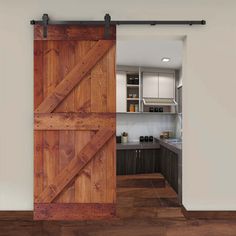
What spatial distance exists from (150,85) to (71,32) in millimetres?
3134

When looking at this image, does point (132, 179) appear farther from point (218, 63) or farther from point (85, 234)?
point (218, 63)

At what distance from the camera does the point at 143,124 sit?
5559mm

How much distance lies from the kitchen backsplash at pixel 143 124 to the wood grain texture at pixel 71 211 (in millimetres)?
3060

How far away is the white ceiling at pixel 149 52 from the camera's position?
12.3ft

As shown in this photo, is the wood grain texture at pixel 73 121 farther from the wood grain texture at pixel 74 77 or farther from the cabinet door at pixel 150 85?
the cabinet door at pixel 150 85

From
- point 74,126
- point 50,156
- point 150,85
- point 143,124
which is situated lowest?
point 50,156

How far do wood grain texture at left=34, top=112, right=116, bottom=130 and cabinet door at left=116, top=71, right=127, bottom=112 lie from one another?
9.03ft

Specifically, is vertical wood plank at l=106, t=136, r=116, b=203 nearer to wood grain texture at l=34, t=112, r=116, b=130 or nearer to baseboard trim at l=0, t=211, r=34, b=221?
wood grain texture at l=34, t=112, r=116, b=130

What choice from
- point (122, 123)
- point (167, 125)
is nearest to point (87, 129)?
point (122, 123)

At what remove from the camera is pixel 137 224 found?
2.52 metres

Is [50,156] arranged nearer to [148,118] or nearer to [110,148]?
[110,148]

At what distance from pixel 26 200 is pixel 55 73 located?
143 cm

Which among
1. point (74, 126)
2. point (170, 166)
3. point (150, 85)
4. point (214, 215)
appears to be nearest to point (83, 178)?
point (74, 126)

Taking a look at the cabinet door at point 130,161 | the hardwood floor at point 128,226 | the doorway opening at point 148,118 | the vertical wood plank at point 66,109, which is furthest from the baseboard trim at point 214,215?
the cabinet door at point 130,161
